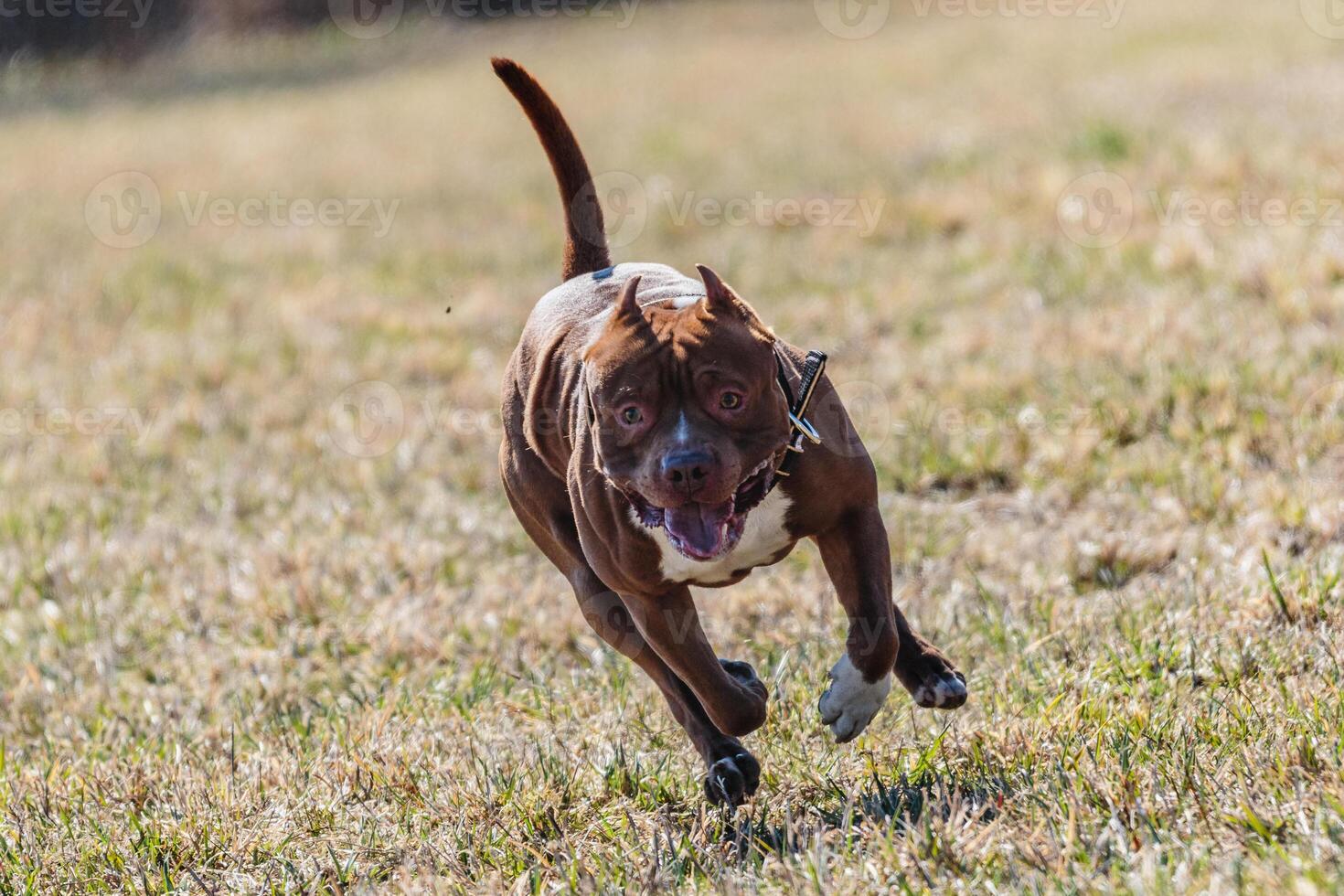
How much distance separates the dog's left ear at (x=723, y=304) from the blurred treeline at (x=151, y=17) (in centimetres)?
2448

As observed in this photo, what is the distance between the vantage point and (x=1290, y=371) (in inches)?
268

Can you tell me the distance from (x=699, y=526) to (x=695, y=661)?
39 cm

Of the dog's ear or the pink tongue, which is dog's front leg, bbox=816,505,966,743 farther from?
the dog's ear

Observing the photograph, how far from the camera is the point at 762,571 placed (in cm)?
598

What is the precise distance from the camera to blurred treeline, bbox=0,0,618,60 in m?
28.0

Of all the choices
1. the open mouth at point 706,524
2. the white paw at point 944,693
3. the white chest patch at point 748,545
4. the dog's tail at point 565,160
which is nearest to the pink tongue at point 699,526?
the open mouth at point 706,524

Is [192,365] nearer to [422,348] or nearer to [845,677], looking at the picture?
[422,348]

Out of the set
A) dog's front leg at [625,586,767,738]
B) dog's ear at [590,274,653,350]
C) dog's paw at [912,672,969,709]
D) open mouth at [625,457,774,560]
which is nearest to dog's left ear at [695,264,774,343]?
dog's ear at [590,274,653,350]

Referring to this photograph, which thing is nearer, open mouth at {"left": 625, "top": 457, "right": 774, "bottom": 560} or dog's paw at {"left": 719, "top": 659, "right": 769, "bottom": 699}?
open mouth at {"left": 625, "top": 457, "right": 774, "bottom": 560}

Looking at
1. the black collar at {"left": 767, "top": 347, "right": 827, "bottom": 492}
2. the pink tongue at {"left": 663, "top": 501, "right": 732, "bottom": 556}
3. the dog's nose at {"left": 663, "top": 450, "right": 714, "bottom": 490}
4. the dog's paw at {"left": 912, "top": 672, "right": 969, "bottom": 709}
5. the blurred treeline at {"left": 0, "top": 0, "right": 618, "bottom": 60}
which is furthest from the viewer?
the blurred treeline at {"left": 0, "top": 0, "right": 618, "bottom": 60}

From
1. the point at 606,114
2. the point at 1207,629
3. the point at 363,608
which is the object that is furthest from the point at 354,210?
the point at 1207,629

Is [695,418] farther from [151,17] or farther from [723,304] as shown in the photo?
[151,17]

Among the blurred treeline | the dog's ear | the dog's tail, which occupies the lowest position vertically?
the blurred treeline

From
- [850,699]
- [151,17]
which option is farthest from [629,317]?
[151,17]
